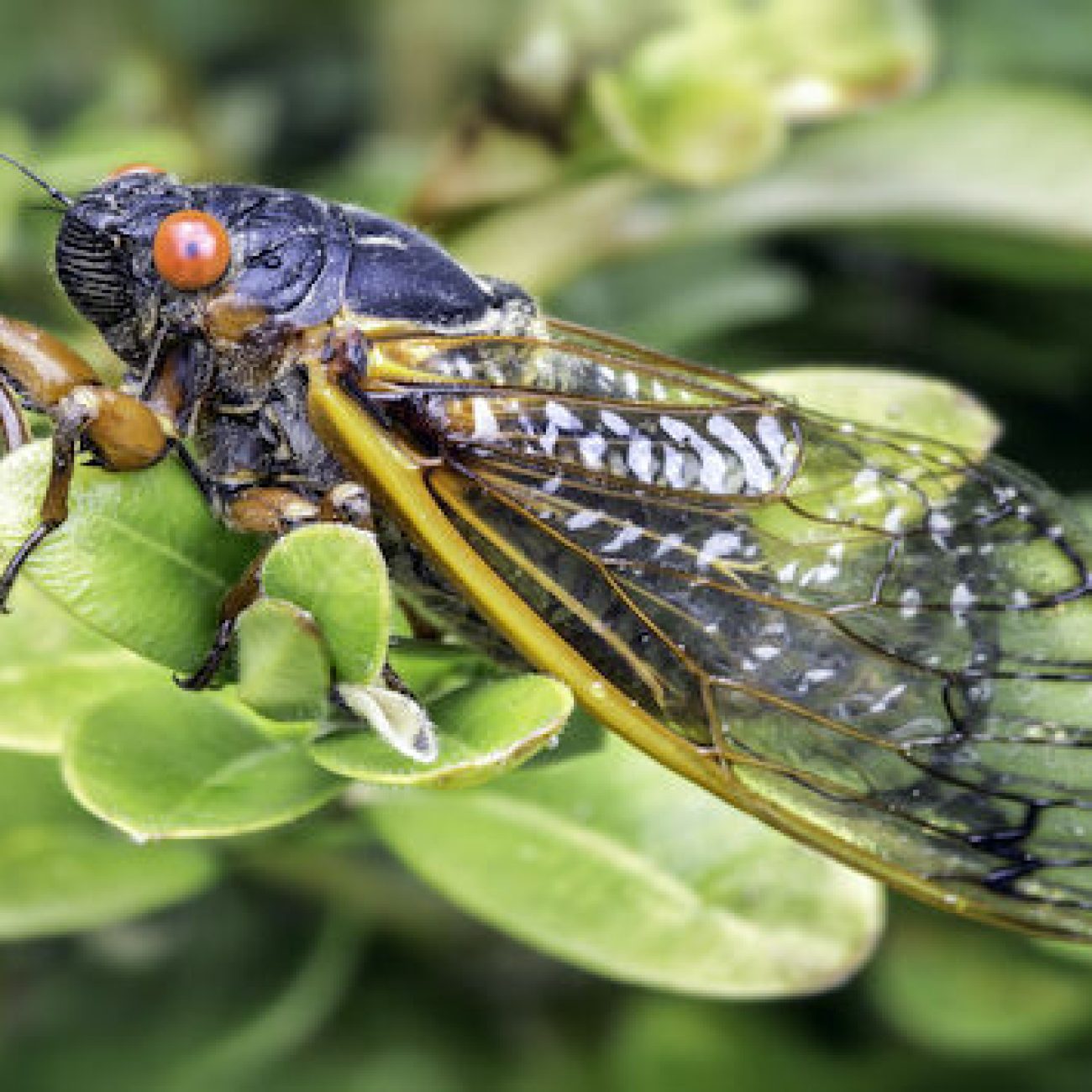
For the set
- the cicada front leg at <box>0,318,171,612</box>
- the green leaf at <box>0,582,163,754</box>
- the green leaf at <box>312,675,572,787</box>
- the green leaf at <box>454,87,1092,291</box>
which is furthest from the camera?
the green leaf at <box>454,87,1092,291</box>

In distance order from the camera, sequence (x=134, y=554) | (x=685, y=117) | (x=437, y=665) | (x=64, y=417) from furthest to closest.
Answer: (x=685, y=117)
(x=437, y=665)
(x=64, y=417)
(x=134, y=554)

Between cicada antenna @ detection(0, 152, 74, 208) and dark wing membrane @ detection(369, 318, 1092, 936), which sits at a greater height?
cicada antenna @ detection(0, 152, 74, 208)

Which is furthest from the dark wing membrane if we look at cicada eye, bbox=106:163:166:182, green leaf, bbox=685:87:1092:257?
green leaf, bbox=685:87:1092:257

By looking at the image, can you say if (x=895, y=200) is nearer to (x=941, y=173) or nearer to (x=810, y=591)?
(x=941, y=173)

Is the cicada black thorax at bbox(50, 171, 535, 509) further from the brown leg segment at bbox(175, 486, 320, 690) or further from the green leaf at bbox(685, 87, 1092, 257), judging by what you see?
the green leaf at bbox(685, 87, 1092, 257)

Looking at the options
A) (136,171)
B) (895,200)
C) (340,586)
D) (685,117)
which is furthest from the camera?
(895,200)

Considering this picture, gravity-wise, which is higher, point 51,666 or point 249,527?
point 249,527

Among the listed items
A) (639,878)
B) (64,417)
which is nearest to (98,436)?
(64,417)
